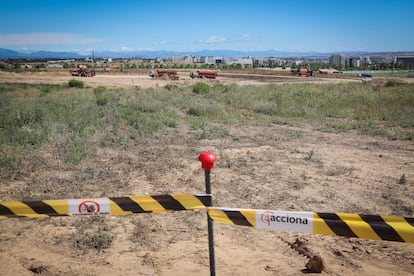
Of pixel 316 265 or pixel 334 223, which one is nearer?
pixel 334 223

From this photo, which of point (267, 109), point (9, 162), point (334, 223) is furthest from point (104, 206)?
point (267, 109)

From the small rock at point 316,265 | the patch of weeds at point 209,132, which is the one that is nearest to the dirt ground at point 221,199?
the small rock at point 316,265

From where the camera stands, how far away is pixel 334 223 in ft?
9.48

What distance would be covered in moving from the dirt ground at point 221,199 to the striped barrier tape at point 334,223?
1.65m

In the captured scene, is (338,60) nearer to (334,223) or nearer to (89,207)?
(334,223)

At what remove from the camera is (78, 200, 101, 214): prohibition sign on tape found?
124 inches

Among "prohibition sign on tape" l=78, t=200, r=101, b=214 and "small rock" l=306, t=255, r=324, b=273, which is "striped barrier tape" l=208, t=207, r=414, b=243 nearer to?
"prohibition sign on tape" l=78, t=200, r=101, b=214

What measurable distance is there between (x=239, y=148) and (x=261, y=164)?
1.90 metres

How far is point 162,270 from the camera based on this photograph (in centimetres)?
446

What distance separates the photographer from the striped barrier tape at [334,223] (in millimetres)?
2744

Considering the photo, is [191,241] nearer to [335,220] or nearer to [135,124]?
[335,220]

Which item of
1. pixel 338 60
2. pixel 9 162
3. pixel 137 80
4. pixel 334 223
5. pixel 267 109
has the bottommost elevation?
pixel 9 162

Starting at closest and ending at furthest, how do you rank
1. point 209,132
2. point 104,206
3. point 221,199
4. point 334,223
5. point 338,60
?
1. point 334,223
2. point 104,206
3. point 221,199
4. point 209,132
5. point 338,60

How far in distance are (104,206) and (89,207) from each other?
13cm
